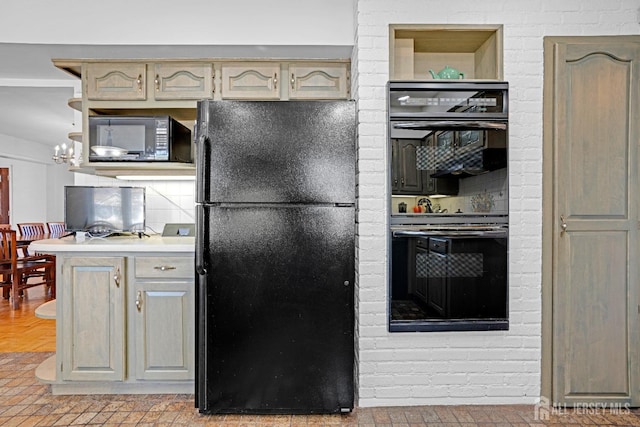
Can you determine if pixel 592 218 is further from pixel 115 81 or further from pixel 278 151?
pixel 115 81

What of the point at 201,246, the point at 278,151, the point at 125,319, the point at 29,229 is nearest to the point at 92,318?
the point at 125,319

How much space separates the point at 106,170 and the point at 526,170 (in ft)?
Result: 8.62

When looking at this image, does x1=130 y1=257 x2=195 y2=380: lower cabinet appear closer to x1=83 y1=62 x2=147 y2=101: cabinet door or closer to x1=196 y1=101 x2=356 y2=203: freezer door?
x1=196 y1=101 x2=356 y2=203: freezer door

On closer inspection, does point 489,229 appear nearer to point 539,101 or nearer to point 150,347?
point 539,101

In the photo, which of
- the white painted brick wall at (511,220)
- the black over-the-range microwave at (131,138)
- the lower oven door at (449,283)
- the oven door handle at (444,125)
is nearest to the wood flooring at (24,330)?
the black over-the-range microwave at (131,138)

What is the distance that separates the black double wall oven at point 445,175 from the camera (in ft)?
7.54

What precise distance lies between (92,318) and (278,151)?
1420 millimetres

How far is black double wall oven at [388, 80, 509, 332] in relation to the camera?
2.30m

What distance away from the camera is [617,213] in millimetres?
2322

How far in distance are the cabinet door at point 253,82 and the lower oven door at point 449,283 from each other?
127 centimetres

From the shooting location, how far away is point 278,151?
2.23 meters

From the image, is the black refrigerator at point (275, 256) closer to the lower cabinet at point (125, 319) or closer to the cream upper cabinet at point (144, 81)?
the lower cabinet at point (125, 319)

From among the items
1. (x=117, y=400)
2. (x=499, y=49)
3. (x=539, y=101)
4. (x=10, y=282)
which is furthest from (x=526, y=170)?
(x=10, y=282)

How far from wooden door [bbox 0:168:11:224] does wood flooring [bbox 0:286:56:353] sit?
328cm
